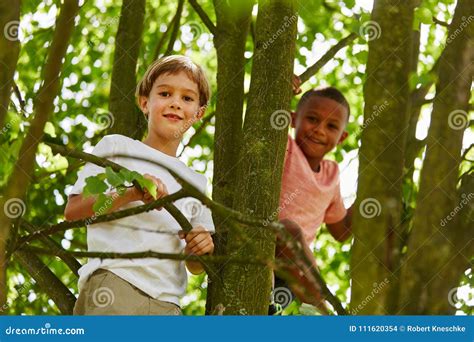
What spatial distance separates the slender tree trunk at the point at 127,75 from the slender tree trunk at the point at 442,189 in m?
2.60

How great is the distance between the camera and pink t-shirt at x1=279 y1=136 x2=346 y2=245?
4660mm

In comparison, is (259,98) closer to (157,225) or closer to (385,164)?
(157,225)

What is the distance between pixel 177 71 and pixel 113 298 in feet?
3.22

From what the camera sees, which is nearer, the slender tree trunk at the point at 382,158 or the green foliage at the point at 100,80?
the slender tree trunk at the point at 382,158

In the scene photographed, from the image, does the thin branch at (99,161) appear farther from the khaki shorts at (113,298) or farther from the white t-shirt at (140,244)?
the khaki shorts at (113,298)

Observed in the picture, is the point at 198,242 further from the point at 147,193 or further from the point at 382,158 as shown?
the point at 382,158

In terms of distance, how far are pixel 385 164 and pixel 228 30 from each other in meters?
2.11

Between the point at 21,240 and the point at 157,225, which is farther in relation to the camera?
the point at 157,225

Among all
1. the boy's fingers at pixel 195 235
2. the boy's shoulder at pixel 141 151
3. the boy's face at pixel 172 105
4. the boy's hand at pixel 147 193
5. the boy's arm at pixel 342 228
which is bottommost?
the boy's fingers at pixel 195 235

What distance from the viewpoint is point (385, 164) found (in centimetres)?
251

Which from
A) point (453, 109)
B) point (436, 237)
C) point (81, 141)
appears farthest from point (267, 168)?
point (81, 141)

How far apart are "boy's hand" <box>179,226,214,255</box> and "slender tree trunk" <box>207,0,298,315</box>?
0.38ft

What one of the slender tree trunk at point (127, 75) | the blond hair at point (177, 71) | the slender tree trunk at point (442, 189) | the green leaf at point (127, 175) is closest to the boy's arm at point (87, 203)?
the green leaf at point (127, 175)

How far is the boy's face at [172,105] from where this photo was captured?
366 centimetres
